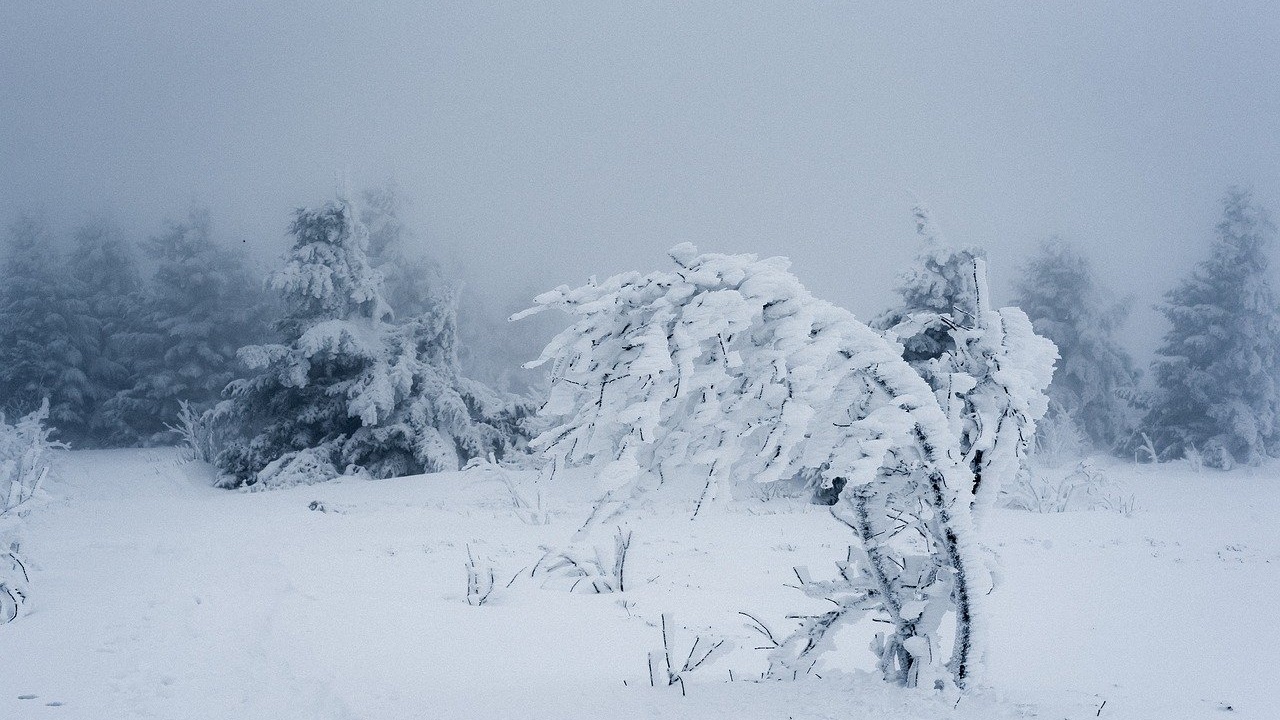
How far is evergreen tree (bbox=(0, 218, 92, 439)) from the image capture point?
2909cm

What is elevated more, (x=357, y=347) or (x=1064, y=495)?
(x=357, y=347)

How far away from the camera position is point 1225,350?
991 inches

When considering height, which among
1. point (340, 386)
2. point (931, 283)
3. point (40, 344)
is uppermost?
point (931, 283)

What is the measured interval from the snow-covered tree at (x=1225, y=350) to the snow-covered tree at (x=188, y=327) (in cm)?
3640

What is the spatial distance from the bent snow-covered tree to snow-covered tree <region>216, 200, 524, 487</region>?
657 inches

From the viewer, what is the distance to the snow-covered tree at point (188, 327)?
2905 cm

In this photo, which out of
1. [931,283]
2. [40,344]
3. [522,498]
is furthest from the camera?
[40,344]

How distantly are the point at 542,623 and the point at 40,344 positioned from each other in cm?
3380

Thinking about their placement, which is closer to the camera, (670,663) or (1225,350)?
(670,663)

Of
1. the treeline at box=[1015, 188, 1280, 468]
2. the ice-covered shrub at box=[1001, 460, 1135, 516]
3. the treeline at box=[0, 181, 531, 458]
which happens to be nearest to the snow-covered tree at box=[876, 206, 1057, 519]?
the ice-covered shrub at box=[1001, 460, 1135, 516]

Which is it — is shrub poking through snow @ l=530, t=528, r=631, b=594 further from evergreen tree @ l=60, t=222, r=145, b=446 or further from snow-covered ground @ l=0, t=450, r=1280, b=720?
evergreen tree @ l=60, t=222, r=145, b=446

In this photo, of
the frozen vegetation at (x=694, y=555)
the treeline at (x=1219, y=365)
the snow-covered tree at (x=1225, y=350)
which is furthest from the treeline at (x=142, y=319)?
the snow-covered tree at (x=1225, y=350)

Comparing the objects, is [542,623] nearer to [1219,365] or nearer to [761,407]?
[761,407]

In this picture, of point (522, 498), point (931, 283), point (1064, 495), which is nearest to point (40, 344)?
point (522, 498)
